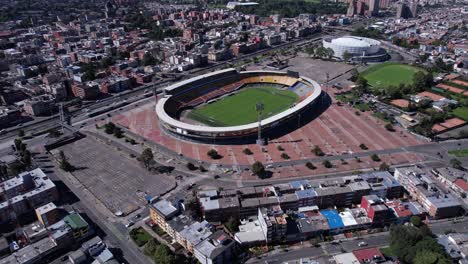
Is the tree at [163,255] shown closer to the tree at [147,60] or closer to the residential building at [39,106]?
the residential building at [39,106]

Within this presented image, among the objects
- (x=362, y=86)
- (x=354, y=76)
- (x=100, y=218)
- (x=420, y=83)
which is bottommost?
(x=100, y=218)

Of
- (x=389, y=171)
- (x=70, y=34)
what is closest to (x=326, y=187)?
(x=389, y=171)

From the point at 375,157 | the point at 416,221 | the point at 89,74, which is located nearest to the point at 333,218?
the point at 416,221

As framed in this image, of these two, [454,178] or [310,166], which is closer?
[454,178]

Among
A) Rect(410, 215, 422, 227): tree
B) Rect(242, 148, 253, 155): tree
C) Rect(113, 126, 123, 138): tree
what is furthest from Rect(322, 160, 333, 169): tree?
Rect(113, 126, 123, 138): tree

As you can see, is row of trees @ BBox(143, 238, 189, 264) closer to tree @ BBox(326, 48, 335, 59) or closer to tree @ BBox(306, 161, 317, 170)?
tree @ BBox(306, 161, 317, 170)

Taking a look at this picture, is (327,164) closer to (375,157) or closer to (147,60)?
(375,157)

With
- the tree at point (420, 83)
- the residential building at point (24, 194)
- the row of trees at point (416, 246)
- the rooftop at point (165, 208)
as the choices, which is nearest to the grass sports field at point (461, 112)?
the tree at point (420, 83)
